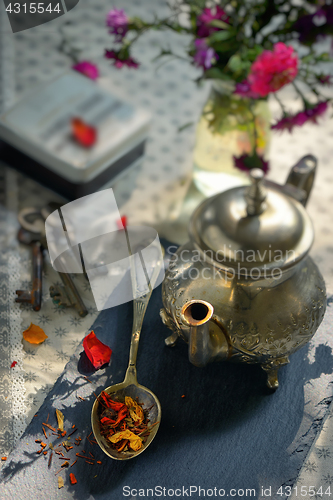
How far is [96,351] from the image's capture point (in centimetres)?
64

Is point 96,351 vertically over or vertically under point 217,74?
under

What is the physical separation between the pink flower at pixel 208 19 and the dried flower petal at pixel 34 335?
44 centimetres

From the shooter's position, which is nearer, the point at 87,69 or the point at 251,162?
the point at 251,162

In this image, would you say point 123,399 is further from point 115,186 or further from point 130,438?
point 115,186

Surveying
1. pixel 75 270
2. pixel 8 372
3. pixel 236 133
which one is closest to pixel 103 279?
pixel 75 270

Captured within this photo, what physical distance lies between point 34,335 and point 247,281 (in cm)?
32

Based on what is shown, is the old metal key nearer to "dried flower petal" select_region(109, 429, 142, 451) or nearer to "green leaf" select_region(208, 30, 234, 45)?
"dried flower petal" select_region(109, 429, 142, 451)

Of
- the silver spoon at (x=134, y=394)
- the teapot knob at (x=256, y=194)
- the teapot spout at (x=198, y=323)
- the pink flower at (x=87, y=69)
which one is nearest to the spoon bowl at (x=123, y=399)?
the silver spoon at (x=134, y=394)

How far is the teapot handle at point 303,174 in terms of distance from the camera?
2.25 feet

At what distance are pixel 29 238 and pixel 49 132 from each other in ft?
0.57

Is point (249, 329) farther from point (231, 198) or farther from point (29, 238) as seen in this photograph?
point (29, 238)

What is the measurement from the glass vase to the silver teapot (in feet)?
0.63

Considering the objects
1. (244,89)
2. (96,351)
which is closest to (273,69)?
(244,89)

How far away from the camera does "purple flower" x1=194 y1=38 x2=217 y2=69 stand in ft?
2.02
